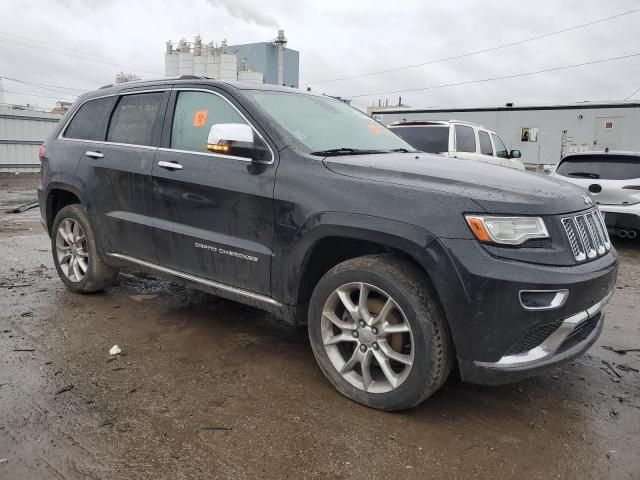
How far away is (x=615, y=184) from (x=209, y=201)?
643 centimetres

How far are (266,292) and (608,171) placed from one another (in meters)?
6.48

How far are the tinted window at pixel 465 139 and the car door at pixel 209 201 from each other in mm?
6310

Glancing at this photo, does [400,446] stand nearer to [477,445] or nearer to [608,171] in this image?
[477,445]

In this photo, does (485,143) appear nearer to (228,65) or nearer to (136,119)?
(136,119)

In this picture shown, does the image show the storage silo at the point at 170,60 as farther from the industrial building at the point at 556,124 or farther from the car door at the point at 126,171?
the car door at the point at 126,171

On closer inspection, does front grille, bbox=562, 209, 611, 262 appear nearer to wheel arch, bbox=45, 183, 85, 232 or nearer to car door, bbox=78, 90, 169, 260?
car door, bbox=78, 90, 169, 260

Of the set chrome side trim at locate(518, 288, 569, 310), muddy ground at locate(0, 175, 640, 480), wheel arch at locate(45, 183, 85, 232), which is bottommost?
muddy ground at locate(0, 175, 640, 480)

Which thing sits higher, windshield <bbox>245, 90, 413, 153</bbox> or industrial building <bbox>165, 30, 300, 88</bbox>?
industrial building <bbox>165, 30, 300, 88</bbox>

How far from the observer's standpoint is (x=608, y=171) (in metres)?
7.54

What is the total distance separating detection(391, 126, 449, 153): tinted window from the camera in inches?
348

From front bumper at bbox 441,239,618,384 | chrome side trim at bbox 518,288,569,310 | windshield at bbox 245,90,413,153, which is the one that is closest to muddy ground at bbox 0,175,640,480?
front bumper at bbox 441,239,618,384

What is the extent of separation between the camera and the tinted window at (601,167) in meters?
7.37

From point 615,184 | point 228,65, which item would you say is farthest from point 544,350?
point 228,65

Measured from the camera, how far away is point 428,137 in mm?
8930
